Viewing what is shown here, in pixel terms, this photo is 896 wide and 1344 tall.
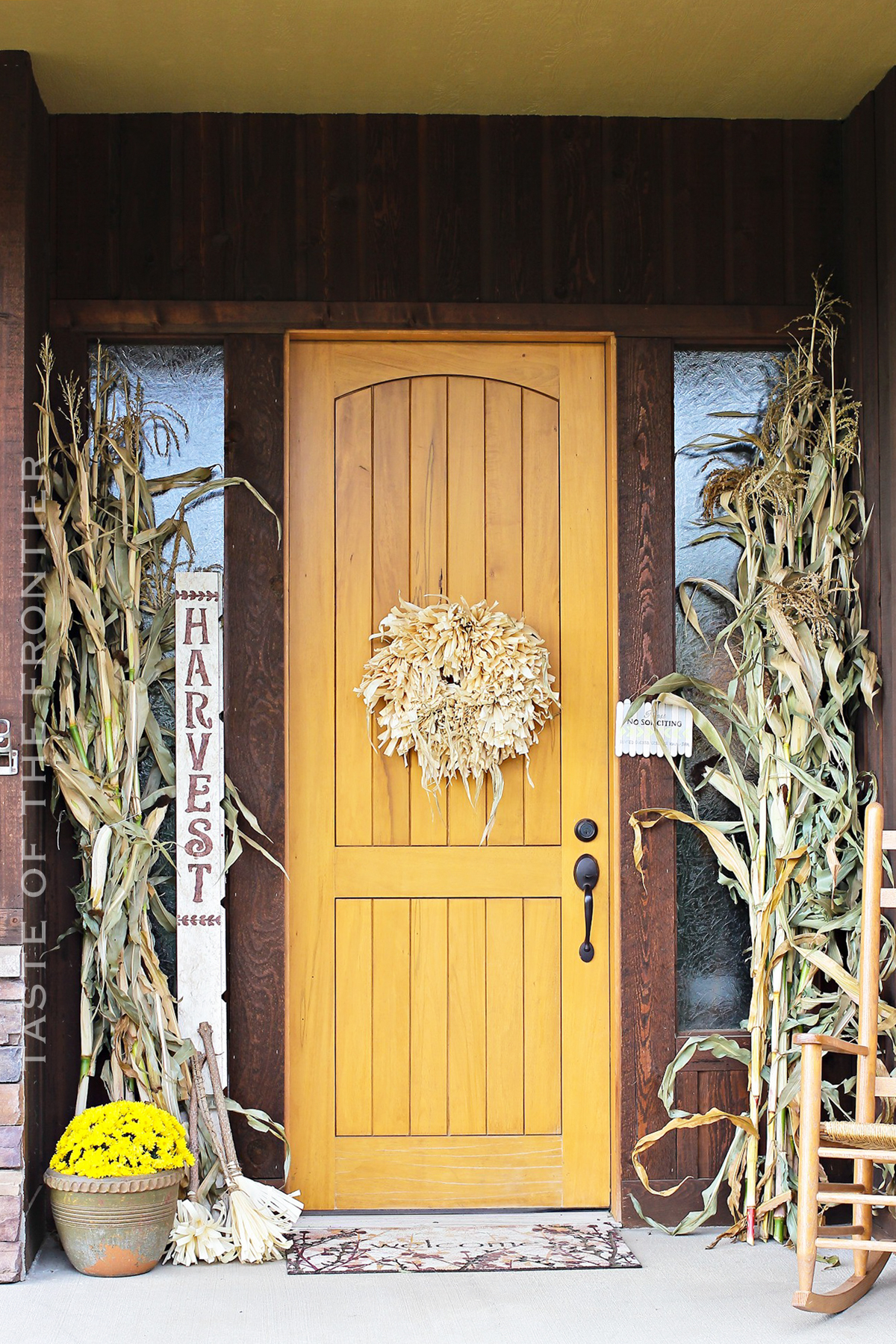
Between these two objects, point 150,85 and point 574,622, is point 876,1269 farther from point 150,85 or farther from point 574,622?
point 150,85

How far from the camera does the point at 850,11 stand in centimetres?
282

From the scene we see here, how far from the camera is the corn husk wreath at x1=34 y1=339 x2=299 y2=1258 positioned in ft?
9.80

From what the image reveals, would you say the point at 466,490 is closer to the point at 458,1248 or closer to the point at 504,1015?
the point at 504,1015

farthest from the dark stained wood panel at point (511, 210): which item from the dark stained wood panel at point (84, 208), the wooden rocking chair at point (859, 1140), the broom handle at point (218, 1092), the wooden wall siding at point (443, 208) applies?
the broom handle at point (218, 1092)

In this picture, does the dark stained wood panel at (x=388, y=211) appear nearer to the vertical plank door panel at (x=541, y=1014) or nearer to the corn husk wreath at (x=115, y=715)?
the corn husk wreath at (x=115, y=715)

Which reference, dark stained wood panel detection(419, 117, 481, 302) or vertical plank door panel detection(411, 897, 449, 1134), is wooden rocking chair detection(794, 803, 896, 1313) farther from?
dark stained wood panel detection(419, 117, 481, 302)

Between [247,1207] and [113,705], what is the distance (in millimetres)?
1278

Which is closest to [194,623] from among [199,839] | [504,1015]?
[199,839]

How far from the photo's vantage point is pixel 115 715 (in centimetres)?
304

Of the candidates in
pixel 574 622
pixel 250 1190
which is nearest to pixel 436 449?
pixel 574 622

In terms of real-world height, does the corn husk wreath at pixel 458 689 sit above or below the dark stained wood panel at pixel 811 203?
below

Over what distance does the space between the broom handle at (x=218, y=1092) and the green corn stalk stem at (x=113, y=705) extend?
61mm

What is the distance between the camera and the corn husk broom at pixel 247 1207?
286cm

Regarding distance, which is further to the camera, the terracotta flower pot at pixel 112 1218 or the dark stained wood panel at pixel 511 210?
the dark stained wood panel at pixel 511 210
